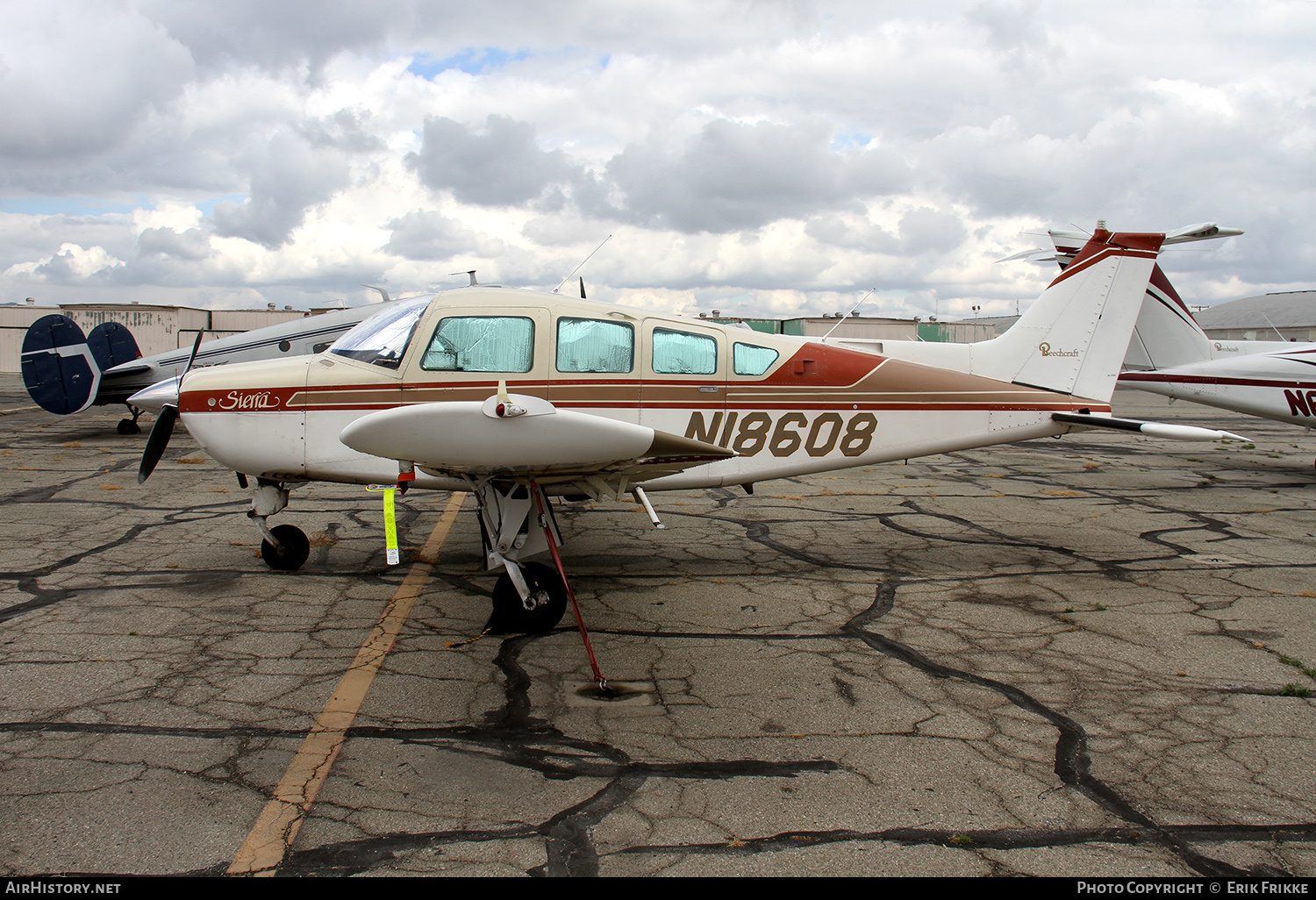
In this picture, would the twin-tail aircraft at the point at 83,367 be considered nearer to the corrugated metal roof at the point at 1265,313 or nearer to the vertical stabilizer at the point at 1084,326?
the vertical stabilizer at the point at 1084,326

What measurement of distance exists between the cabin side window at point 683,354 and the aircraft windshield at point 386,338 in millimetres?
1802

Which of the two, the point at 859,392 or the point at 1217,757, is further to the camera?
the point at 859,392

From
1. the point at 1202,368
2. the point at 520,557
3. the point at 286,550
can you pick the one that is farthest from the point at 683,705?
the point at 1202,368

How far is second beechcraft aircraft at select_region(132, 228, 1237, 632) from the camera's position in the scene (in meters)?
5.43

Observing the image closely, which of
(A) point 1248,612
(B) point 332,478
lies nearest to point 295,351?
(B) point 332,478

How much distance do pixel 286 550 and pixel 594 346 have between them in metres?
3.06

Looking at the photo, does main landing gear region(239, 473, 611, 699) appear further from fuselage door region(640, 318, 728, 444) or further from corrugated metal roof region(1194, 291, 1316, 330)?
corrugated metal roof region(1194, 291, 1316, 330)

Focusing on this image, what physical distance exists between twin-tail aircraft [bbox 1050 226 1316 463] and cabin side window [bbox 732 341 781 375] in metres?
8.26

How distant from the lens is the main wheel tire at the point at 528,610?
5.28m

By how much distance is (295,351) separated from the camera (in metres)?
13.1

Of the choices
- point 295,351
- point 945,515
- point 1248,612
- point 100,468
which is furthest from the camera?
point 295,351

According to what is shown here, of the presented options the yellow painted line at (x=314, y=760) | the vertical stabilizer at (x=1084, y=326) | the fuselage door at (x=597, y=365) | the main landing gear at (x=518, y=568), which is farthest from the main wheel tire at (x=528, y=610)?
the vertical stabilizer at (x=1084, y=326)

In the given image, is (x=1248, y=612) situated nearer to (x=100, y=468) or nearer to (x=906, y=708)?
(x=906, y=708)

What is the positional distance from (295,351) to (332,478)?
26.0ft
